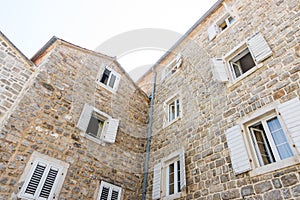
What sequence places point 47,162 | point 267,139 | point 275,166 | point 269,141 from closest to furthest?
point 275,166 → point 269,141 → point 267,139 → point 47,162

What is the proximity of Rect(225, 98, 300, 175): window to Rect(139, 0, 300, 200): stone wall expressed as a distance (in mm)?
150

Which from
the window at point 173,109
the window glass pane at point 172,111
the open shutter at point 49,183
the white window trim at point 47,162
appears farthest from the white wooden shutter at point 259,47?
the open shutter at point 49,183

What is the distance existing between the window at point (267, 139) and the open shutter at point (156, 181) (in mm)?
2468

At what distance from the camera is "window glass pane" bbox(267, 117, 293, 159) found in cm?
362

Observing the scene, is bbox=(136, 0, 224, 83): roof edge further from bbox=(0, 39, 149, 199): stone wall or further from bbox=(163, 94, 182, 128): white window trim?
bbox=(163, 94, 182, 128): white window trim

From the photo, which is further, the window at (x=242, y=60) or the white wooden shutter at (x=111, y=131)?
the white wooden shutter at (x=111, y=131)

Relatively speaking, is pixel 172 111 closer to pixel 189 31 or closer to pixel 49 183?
pixel 189 31

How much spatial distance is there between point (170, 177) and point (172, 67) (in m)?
5.27

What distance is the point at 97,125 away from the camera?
677cm

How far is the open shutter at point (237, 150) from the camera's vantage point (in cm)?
396

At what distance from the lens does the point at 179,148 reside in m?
5.95

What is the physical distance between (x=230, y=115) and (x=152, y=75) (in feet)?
20.7

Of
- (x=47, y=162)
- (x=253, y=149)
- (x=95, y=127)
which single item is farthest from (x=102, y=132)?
(x=253, y=149)

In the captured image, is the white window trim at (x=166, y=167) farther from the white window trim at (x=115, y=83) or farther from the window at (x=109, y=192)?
the white window trim at (x=115, y=83)
